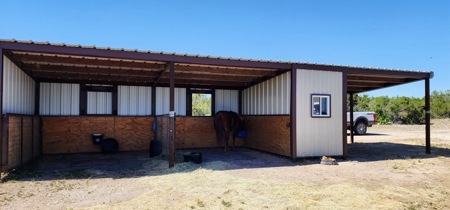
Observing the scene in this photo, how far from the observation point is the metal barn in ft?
21.3

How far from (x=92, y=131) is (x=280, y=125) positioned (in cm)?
661

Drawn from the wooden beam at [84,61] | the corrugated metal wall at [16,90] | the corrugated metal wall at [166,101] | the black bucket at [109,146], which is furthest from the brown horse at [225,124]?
the corrugated metal wall at [16,90]

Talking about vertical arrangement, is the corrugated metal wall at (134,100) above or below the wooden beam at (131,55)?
below

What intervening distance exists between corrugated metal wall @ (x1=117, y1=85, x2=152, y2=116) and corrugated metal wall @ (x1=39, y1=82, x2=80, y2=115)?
4.80 ft

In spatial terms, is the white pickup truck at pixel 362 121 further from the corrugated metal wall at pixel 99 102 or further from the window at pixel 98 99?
the corrugated metal wall at pixel 99 102

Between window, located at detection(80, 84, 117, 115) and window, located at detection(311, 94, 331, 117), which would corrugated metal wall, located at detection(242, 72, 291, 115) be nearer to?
window, located at detection(311, 94, 331, 117)

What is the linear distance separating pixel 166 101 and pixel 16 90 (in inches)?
200

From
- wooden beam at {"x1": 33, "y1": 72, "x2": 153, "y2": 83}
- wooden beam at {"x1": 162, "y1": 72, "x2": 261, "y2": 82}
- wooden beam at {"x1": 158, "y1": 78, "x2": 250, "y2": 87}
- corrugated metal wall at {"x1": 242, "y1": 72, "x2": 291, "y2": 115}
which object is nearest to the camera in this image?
corrugated metal wall at {"x1": 242, "y1": 72, "x2": 291, "y2": 115}

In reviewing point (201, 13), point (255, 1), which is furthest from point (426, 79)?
point (201, 13)

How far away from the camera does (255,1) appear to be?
11.8 metres

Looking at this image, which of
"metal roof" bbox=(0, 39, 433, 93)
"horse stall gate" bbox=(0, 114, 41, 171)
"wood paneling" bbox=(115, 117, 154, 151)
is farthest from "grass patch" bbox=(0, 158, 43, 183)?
"wood paneling" bbox=(115, 117, 154, 151)

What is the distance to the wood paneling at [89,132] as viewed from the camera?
927 cm

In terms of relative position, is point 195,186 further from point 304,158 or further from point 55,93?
point 55,93

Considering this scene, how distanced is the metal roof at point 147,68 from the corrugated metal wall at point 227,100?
0.99ft
